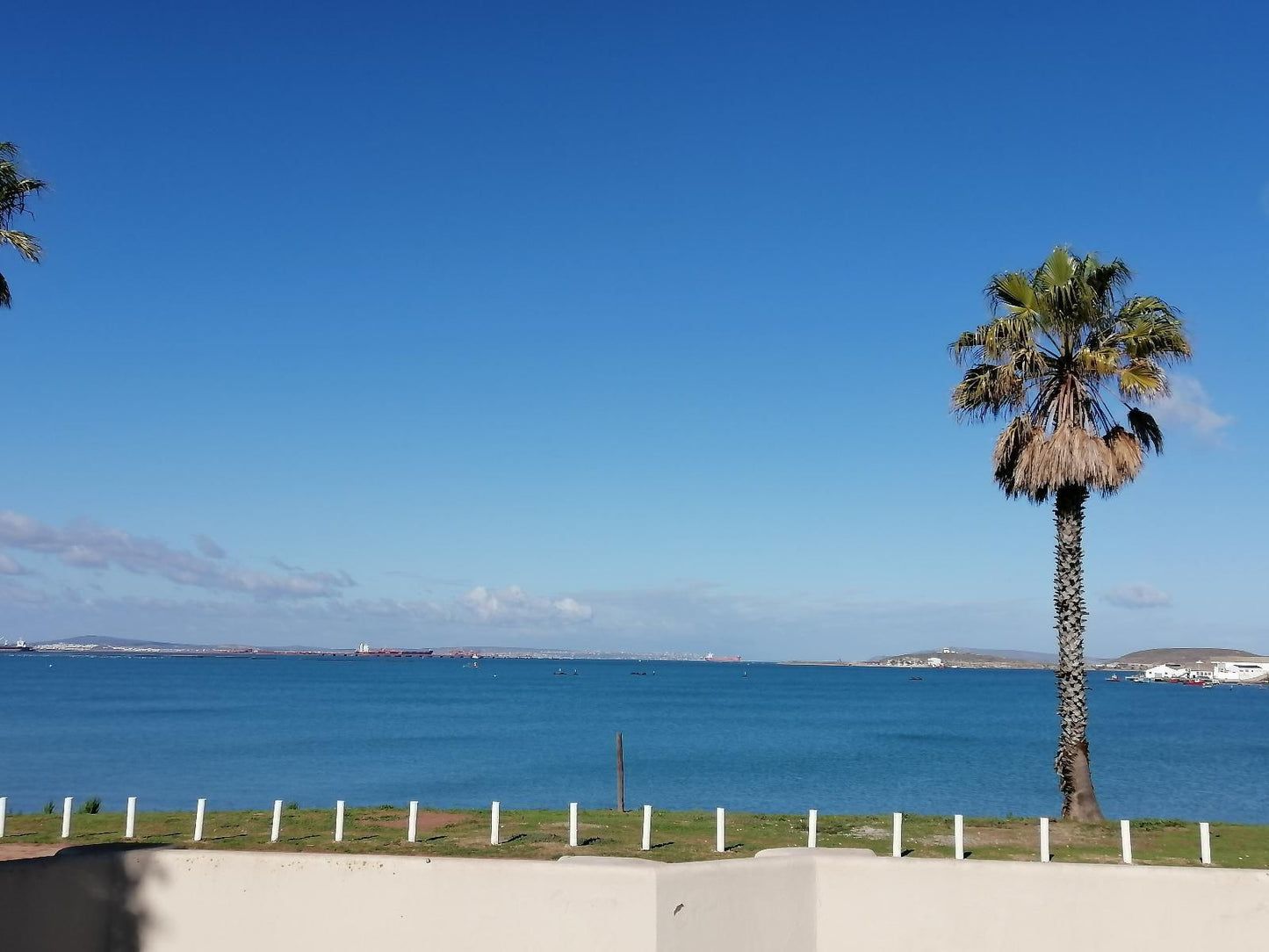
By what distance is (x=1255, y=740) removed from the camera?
317 feet

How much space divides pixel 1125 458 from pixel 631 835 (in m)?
13.0

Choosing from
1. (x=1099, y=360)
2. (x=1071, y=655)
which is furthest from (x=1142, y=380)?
(x=1071, y=655)

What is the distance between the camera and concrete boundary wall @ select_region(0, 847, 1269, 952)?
10.8m

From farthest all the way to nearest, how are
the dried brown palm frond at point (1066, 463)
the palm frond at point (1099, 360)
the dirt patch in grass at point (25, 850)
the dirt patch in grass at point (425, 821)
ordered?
1. the palm frond at point (1099, 360)
2. the dried brown palm frond at point (1066, 463)
3. the dirt patch in grass at point (425, 821)
4. the dirt patch in grass at point (25, 850)

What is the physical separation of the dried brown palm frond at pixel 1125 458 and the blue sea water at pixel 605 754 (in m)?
25.9

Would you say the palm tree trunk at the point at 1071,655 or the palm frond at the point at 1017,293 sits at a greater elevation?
the palm frond at the point at 1017,293

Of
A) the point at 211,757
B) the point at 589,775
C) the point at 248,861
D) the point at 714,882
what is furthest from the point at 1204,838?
the point at 211,757

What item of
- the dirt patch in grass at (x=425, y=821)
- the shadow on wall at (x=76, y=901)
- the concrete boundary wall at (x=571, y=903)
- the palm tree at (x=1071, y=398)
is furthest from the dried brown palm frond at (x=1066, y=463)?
the shadow on wall at (x=76, y=901)

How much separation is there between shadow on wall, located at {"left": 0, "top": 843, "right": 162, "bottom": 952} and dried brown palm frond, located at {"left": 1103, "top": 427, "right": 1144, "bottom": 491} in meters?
19.4

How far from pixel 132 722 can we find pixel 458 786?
193 feet

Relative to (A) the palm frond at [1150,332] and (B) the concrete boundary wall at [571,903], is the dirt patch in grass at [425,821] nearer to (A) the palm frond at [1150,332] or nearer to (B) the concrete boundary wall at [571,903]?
(B) the concrete boundary wall at [571,903]

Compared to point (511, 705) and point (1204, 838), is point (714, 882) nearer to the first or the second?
point (1204, 838)

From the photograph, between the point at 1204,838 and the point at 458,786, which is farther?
the point at 458,786

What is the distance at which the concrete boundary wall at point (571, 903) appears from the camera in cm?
1079
